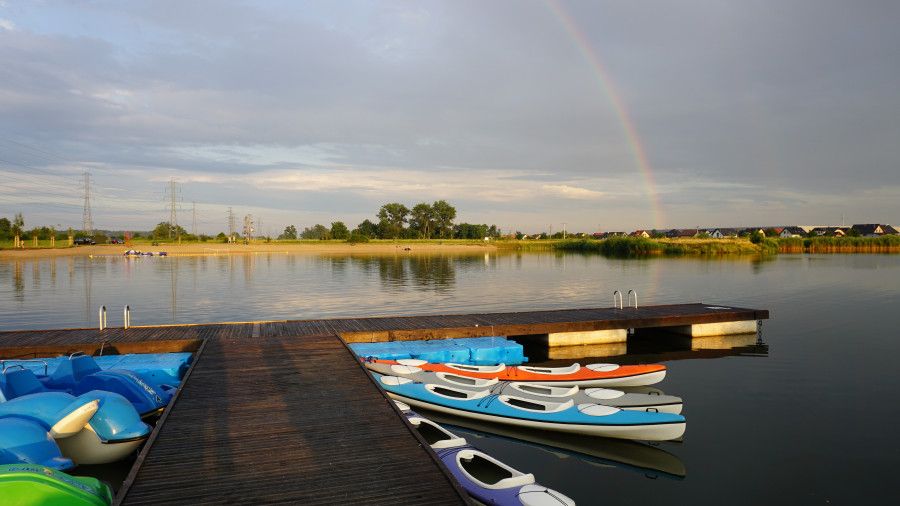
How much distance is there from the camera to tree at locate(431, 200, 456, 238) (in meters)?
161

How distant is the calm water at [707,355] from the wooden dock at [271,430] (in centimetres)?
393

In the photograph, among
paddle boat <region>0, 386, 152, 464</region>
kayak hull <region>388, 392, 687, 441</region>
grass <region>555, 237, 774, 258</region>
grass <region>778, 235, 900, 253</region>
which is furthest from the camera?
Answer: grass <region>778, 235, 900, 253</region>

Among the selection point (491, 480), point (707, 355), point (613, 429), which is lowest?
point (707, 355)

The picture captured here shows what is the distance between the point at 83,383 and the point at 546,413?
1029 centimetres

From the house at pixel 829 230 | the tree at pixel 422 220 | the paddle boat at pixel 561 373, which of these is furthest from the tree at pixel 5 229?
the house at pixel 829 230

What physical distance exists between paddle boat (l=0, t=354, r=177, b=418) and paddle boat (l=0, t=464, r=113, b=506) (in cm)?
524

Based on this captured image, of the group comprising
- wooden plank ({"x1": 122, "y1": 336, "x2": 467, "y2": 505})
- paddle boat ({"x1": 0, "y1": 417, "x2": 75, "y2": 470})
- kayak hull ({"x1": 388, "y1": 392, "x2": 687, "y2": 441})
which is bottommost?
kayak hull ({"x1": 388, "y1": 392, "x2": 687, "y2": 441})

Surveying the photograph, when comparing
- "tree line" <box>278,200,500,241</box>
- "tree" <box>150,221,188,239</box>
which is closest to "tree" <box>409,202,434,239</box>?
"tree line" <box>278,200,500,241</box>

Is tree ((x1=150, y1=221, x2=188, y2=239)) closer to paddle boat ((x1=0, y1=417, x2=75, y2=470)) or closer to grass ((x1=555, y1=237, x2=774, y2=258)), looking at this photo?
grass ((x1=555, y1=237, x2=774, y2=258))

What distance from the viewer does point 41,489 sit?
6.67 metres

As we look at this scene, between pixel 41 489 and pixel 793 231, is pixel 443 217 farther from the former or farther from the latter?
pixel 41 489

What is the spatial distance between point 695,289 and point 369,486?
4068cm

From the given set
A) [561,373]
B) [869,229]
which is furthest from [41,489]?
[869,229]

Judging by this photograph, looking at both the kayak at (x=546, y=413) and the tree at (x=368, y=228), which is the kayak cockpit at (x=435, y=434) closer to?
the kayak at (x=546, y=413)
